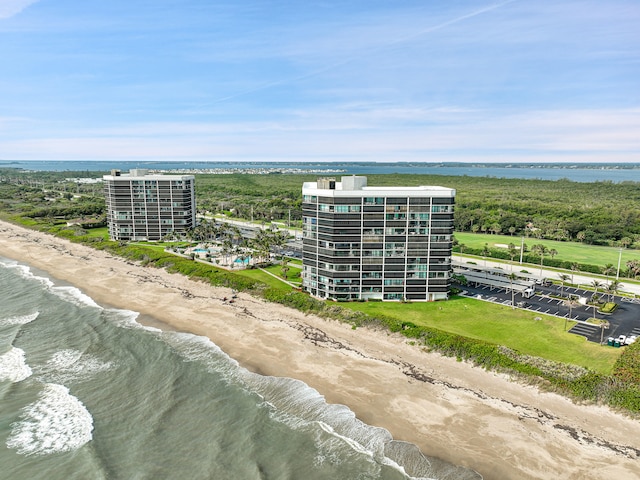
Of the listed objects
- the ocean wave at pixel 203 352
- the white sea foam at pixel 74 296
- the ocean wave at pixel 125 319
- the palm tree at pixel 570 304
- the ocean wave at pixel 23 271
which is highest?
the palm tree at pixel 570 304

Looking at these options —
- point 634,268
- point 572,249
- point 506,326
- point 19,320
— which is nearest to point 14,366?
point 19,320

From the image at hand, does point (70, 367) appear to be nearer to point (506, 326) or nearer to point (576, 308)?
point (506, 326)

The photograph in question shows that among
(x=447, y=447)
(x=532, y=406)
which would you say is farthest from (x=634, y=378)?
(x=447, y=447)

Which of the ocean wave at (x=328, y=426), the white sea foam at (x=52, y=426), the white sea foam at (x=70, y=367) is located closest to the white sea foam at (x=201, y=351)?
the ocean wave at (x=328, y=426)

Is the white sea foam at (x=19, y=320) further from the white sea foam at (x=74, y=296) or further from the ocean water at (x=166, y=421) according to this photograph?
the white sea foam at (x=74, y=296)

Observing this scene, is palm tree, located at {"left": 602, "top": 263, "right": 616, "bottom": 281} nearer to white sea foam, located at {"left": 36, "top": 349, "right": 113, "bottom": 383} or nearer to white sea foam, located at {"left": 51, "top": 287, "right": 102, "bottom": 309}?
white sea foam, located at {"left": 36, "top": 349, "right": 113, "bottom": 383}

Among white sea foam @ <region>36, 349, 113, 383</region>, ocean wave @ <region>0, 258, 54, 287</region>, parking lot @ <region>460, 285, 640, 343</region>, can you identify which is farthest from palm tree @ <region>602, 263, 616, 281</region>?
ocean wave @ <region>0, 258, 54, 287</region>

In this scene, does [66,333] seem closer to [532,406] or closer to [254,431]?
[254,431]
